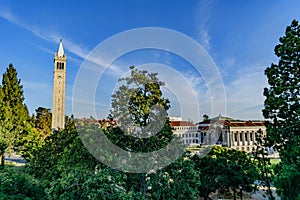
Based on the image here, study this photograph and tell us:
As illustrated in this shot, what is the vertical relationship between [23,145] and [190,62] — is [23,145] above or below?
below

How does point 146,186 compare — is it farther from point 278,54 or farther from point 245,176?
point 278,54

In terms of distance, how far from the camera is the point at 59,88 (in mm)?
38125

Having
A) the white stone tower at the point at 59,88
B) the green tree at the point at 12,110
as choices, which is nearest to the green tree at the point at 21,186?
the green tree at the point at 12,110

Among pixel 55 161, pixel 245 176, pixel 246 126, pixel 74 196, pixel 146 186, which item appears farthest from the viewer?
pixel 246 126

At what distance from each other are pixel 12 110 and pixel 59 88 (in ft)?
76.5

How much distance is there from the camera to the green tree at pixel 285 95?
6617 millimetres

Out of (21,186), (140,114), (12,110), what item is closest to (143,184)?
(140,114)

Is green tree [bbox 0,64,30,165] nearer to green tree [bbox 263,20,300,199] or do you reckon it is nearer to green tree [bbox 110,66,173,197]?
green tree [bbox 110,66,173,197]

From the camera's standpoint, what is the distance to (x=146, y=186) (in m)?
6.21

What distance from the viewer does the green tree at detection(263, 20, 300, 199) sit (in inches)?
261

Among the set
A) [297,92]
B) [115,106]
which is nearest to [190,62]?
[115,106]

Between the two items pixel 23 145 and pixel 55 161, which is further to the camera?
pixel 23 145

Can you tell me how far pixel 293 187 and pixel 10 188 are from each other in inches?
274

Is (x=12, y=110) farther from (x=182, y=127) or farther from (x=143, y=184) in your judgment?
(x=143, y=184)
